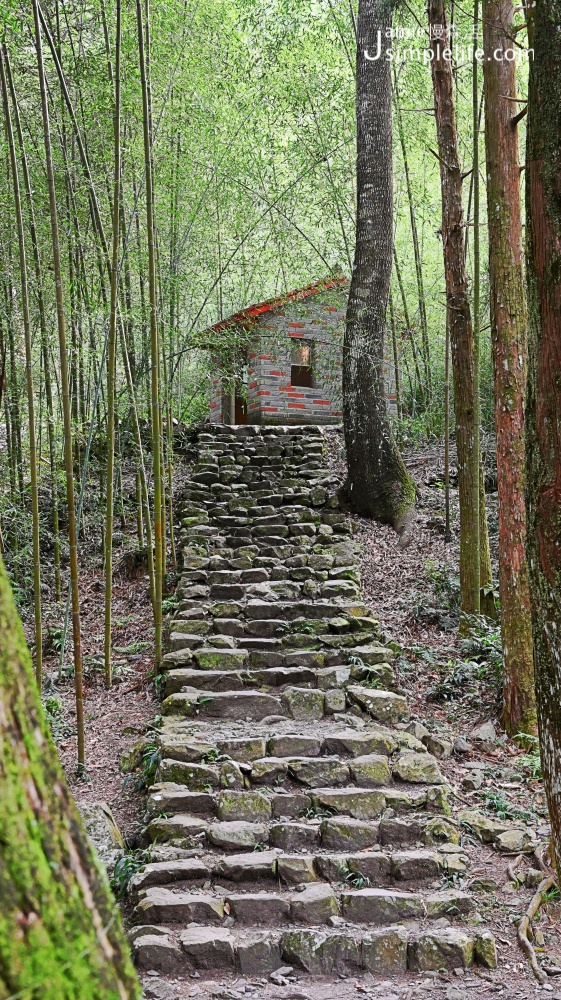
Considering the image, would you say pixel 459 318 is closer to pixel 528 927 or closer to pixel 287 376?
pixel 528 927

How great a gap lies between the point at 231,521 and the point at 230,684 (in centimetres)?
299

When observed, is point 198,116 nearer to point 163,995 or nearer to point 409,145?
point 409,145

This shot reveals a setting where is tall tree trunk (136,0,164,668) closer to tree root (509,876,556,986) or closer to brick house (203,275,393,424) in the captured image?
tree root (509,876,556,986)

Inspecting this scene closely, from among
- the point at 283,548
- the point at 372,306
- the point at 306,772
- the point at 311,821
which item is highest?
the point at 372,306

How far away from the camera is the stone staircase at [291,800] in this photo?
3.00 m

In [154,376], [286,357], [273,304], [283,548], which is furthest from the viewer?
[286,357]

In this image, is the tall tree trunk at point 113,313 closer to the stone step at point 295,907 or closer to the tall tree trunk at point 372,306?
the stone step at point 295,907

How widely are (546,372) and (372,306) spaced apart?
21.0 feet

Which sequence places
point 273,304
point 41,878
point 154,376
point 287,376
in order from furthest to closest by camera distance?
1. point 287,376
2. point 273,304
3. point 154,376
4. point 41,878

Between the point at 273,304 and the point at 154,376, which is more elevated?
the point at 273,304

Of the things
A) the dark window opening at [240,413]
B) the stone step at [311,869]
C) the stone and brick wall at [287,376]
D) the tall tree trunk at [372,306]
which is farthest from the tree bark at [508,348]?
the dark window opening at [240,413]

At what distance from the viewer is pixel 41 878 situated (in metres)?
0.75

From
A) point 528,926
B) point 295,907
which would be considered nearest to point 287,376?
point 295,907

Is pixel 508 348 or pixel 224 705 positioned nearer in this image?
pixel 224 705
